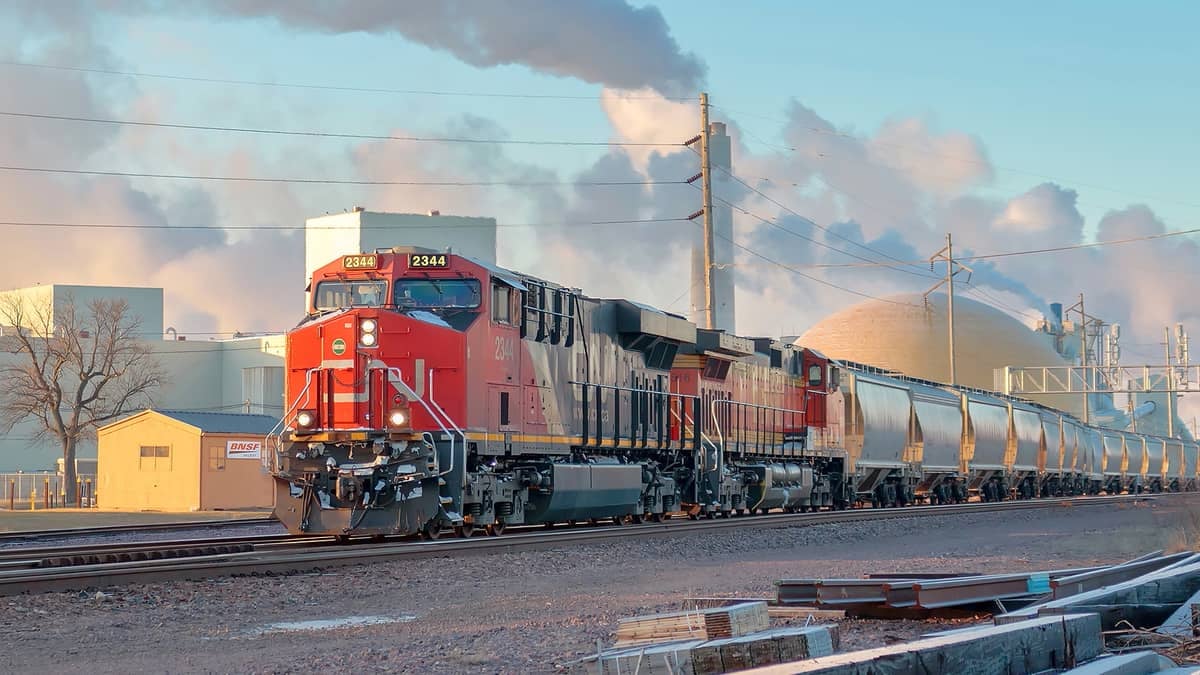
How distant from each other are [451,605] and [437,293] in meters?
7.57

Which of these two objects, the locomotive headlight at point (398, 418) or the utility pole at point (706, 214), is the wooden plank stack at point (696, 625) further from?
the utility pole at point (706, 214)

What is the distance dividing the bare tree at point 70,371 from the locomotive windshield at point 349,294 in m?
35.5

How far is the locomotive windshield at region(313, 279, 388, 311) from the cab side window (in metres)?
1.56

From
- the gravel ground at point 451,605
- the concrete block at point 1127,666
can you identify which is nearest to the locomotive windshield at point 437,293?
the gravel ground at point 451,605

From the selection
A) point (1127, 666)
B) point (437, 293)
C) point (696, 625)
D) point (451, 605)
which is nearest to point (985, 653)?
point (1127, 666)

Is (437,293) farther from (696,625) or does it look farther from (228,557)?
(696,625)

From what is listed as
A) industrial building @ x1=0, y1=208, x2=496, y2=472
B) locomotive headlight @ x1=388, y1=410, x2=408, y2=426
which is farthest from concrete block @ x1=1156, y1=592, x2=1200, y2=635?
industrial building @ x1=0, y1=208, x2=496, y2=472

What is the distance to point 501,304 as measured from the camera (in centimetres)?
1867

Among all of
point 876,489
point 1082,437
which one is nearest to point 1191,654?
point 876,489

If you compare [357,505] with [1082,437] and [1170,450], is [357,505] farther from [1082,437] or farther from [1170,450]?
[1170,450]

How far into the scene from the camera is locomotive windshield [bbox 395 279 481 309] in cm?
1814

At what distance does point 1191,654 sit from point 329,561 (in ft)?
30.2

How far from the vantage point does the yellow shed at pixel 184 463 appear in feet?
125

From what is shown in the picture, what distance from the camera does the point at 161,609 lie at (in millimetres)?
10602
